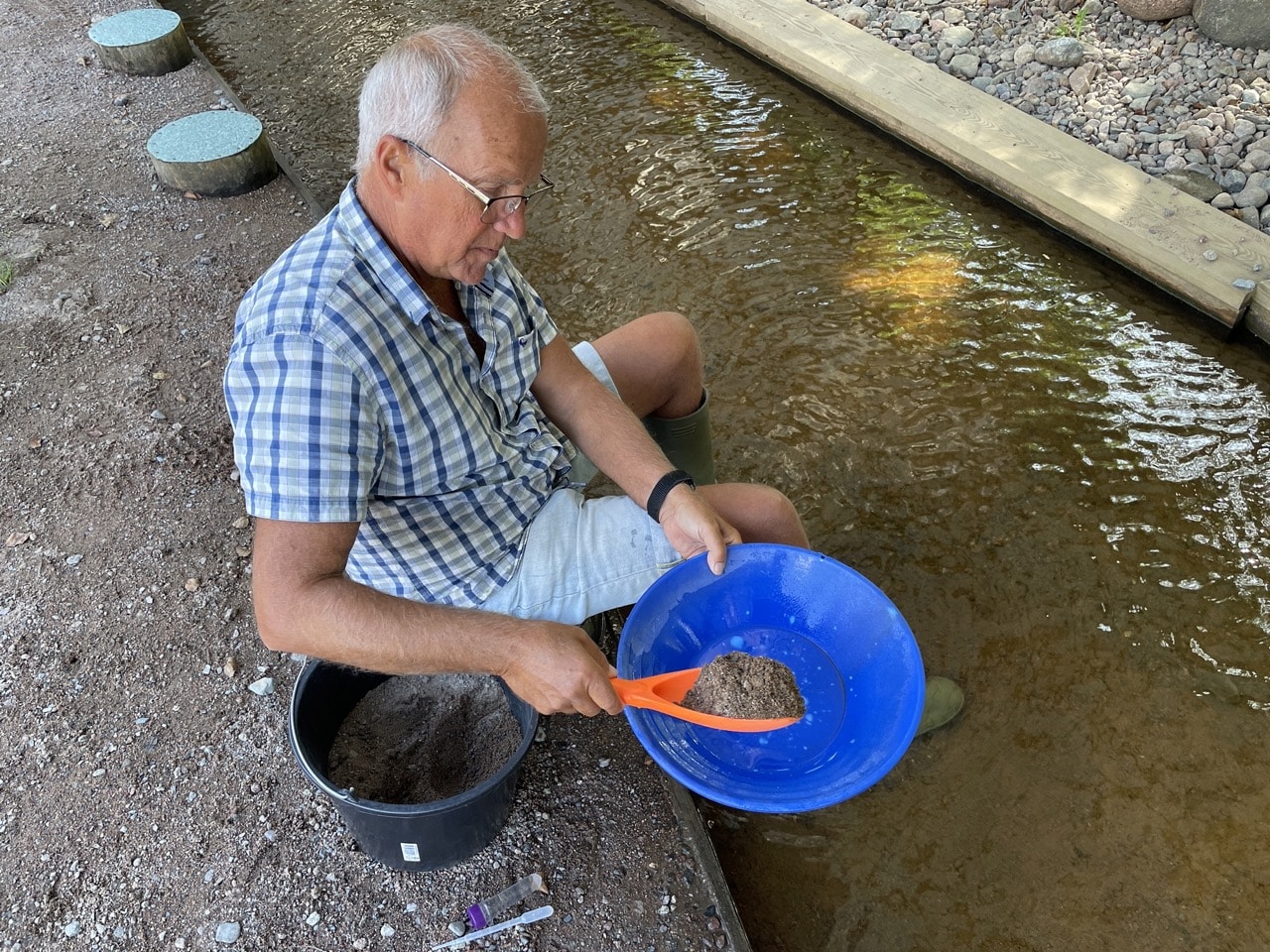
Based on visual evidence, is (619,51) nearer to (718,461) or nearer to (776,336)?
(776,336)

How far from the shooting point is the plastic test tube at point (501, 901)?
1684 millimetres

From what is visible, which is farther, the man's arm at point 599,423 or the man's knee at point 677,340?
the man's knee at point 677,340

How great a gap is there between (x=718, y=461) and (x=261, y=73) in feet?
13.5

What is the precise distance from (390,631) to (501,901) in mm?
642

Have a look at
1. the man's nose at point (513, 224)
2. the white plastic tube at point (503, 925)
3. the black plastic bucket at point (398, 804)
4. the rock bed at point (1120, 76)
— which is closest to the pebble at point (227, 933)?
the black plastic bucket at point (398, 804)

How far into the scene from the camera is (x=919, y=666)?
153cm

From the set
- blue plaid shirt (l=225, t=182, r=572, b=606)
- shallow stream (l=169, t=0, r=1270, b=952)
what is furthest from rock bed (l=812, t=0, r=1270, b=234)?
blue plaid shirt (l=225, t=182, r=572, b=606)

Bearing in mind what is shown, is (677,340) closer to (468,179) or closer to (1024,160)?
(468,179)

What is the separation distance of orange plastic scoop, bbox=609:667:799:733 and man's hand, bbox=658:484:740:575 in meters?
0.22

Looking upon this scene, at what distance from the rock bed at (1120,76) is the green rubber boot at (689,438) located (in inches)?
95.1

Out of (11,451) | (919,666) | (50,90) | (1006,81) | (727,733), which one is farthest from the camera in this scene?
(50,90)

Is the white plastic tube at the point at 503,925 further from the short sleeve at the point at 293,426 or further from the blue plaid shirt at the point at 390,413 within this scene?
the short sleeve at the point at 293,426

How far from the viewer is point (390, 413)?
4.71 ft

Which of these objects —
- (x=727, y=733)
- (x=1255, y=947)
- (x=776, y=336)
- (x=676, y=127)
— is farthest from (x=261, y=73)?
(x=1255, y=947)
